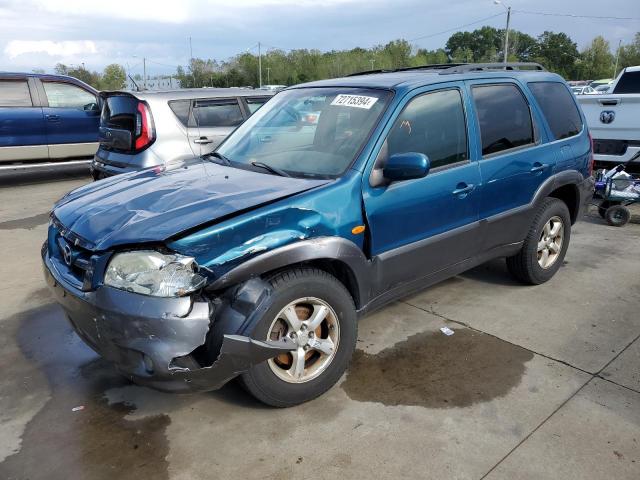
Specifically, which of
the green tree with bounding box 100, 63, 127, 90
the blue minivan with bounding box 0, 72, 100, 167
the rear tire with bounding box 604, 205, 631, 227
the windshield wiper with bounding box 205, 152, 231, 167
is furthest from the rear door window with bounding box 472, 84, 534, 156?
the green tree with bounding box 100, 63, 127, 90

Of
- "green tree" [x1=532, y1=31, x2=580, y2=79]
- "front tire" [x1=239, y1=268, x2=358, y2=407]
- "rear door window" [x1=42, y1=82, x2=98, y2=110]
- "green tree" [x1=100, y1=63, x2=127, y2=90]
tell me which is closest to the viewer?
"front tire" [x1=239, y1=268, x2=358, y2=407]

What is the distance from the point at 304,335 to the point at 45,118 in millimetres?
8720

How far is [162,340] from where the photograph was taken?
8.11 feet

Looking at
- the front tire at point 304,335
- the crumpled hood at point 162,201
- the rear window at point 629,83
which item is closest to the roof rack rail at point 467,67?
the crumpled hood at point 162,201

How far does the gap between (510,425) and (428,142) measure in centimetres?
184

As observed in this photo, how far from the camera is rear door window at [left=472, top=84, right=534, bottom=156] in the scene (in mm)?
3928

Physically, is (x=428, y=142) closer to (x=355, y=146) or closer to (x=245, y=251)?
(x=355, y=146)

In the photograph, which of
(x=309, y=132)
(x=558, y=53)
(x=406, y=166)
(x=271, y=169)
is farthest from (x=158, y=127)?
(x=558, y=53)

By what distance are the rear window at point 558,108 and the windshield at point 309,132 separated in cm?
179

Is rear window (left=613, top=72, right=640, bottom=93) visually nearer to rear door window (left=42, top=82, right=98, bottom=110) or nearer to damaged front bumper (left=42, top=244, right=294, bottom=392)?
damaged front bumper (left=42, top=244, right=294, bottom=392)

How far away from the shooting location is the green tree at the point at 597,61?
77.1 m

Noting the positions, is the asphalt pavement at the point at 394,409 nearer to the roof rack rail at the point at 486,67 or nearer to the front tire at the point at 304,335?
the front tire at the point at 304,335

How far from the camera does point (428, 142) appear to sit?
356 centimetres

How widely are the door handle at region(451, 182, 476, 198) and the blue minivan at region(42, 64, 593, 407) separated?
0.02 m
